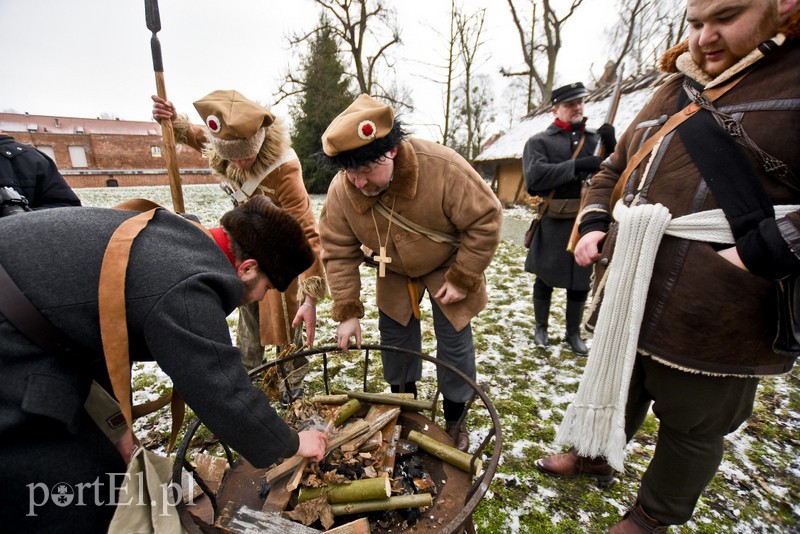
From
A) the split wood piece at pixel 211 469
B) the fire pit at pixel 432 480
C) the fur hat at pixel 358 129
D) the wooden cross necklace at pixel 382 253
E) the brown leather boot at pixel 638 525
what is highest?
the fur hat at pixel 358 129

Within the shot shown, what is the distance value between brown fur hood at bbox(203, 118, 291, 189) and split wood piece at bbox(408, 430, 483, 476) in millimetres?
1753

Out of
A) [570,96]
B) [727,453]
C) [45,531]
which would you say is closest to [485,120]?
[570,96]

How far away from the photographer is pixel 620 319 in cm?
139

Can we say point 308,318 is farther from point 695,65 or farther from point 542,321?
point 542,321

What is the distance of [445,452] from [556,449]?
1.17 metres

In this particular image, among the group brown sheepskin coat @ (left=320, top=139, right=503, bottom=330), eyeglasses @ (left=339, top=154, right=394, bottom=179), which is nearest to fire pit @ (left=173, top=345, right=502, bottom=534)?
brown sheepskin coat @ (left=320, top=139, right=503, bottom=330)

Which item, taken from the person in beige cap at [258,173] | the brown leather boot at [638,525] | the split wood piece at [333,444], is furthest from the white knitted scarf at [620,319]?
the person in beige cap at [258,173]

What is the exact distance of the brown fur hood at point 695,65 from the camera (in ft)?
3.30

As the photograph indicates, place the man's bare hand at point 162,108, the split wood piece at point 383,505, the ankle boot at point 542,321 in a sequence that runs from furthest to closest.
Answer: the ankle boot at point 542,321, the man's bare hand at point 162,108, the split wood piece at point 383,505

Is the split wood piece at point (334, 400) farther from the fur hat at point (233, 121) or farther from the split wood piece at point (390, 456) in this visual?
the fur hat at point (233, 121)

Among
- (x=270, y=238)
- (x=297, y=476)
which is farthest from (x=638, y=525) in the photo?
(x=270, y=238)

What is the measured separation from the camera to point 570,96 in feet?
9.79

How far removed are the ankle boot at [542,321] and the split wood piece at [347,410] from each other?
2280 mm

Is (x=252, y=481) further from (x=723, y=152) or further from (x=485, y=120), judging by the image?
(x=485, y=120)
